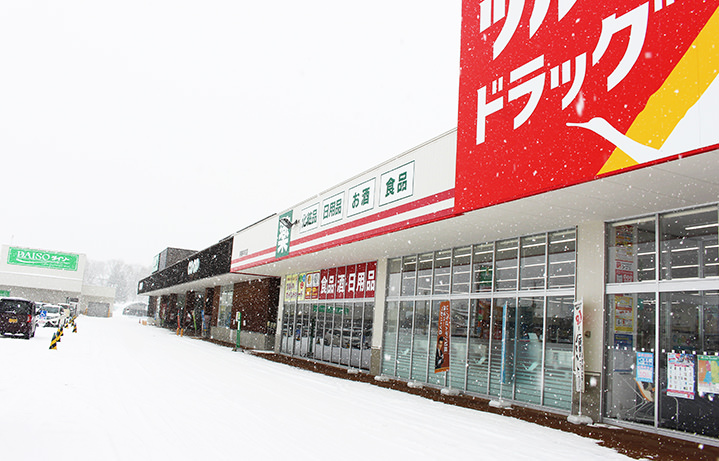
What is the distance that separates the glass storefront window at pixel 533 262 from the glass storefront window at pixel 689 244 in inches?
105

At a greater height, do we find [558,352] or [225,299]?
[225,299]

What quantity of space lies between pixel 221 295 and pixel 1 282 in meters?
42.5

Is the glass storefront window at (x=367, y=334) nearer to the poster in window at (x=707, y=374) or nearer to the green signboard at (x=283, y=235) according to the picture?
the green signboard at (x=283, y=235)

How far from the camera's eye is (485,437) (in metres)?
7.77

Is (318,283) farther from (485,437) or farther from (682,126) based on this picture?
(682,126)

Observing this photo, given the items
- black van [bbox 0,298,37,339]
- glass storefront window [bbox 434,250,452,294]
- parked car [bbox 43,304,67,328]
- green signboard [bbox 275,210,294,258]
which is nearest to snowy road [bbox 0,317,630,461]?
glass storefront window [bbox 434,250,452,294]

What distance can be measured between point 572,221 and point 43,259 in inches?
2756

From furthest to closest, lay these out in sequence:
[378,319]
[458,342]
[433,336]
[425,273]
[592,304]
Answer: [378,319] < [425,273] < [433,336] < [458,342] < [592,304]

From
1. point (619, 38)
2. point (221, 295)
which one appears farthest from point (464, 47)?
point (221, 295)

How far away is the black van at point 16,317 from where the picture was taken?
21797 millimetres

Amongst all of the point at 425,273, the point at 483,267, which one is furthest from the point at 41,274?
the point at 483,267

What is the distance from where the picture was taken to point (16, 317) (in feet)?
72.0

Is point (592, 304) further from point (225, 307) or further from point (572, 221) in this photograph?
point (225, 307)

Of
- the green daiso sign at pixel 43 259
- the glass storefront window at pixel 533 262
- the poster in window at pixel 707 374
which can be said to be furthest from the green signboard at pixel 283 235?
the green daiso sign at pixel 43 259
